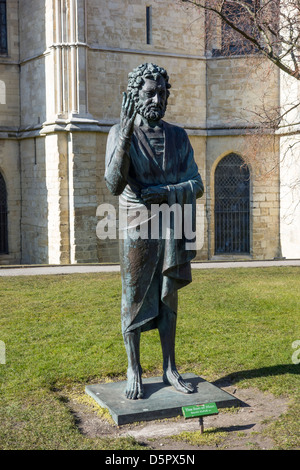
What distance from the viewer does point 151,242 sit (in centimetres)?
579

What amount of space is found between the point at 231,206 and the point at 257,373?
Result: 15091 millimetres

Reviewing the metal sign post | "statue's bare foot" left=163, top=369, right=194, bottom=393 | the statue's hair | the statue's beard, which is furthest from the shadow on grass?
the statue's hair

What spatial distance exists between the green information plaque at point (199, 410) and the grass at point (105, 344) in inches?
19.6

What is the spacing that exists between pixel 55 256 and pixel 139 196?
547 inches

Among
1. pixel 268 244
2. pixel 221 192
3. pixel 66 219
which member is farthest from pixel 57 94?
pixel 268 244

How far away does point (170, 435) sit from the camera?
17.4 feet

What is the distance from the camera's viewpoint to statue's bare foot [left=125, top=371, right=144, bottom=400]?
5.85m

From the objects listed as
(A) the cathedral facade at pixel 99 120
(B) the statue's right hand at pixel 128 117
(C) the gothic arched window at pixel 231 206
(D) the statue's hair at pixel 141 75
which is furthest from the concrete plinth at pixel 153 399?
(C) the gothic arched window at pixel 231 206

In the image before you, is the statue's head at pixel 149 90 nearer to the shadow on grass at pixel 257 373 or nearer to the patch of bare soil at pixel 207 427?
the patch of bare soil at pixel 207 427

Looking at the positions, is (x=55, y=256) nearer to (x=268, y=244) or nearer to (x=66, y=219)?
(x=66, y=219)

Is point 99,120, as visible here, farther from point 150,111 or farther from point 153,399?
point 153,399

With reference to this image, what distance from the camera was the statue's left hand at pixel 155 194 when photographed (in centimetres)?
566

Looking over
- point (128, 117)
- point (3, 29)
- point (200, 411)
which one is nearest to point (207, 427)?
point (200, 411)

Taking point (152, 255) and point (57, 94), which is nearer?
point (152, 255)
